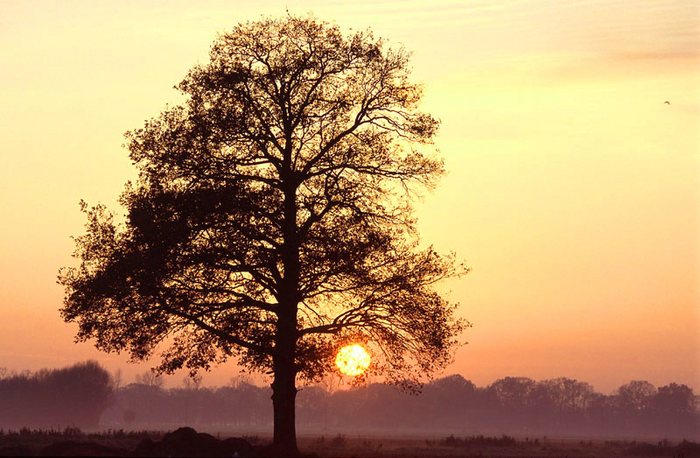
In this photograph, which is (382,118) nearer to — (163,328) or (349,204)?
(349,204)

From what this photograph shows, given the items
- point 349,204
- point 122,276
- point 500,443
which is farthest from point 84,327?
point 500,443

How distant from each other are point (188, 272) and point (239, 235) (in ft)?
9.12

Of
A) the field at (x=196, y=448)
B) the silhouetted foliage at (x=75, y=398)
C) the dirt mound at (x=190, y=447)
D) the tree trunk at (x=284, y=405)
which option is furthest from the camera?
the silhouetted foliage at (x=75, y=398)

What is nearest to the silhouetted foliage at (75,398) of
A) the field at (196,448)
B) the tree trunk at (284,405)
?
the field at (196,448)

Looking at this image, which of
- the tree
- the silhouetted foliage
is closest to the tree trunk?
the tree

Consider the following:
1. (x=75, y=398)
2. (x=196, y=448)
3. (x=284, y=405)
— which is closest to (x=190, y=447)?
(x=196, y=448)

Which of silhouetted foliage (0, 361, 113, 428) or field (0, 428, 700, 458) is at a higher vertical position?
silhouetted foliage (0, 361, 113, 428)

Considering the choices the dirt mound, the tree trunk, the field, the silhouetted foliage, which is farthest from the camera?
the silhouetted foliage

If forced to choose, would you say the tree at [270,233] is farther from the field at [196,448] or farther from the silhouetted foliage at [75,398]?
the silhouetted foliage at [75,398]

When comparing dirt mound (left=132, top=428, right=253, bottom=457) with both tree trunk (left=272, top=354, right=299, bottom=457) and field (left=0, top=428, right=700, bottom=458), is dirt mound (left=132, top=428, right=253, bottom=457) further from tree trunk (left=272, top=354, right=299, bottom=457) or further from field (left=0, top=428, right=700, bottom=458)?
tree trunk (left=272, top=354, right=299, bottom=457)

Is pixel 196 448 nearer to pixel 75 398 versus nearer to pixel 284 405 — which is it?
pixel 284 405

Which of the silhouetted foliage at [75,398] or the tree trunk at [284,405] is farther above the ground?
the silhouetted foliage at [75,398]

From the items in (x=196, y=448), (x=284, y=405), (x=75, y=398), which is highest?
(x=75, y=398)

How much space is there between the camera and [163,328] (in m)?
44.1
